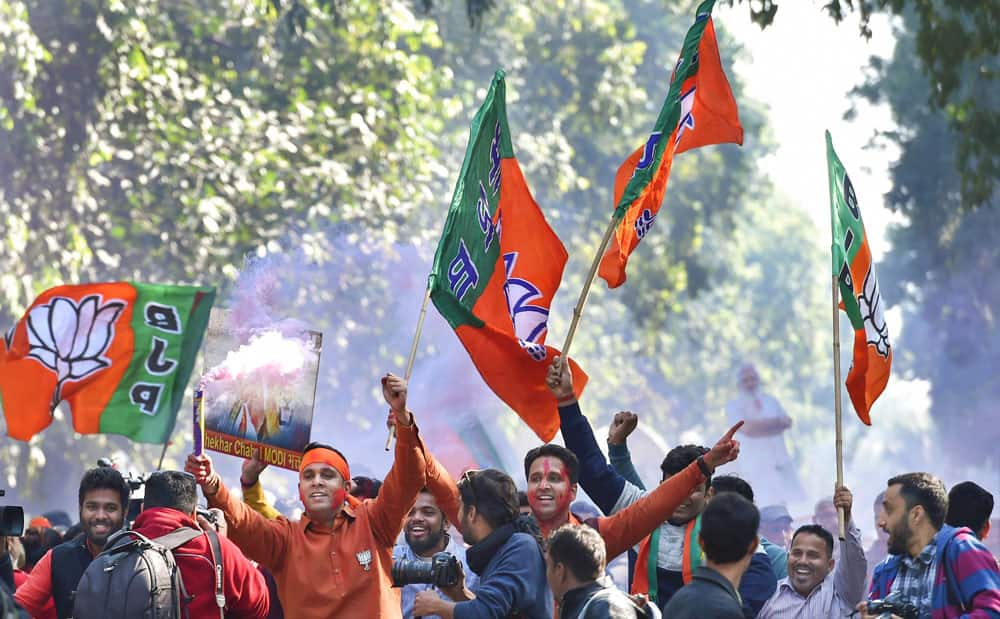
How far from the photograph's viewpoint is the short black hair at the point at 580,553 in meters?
4.88

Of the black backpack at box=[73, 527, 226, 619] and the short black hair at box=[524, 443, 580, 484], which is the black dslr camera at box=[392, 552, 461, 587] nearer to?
the black backpack at box=[73, 527, 226, 619]

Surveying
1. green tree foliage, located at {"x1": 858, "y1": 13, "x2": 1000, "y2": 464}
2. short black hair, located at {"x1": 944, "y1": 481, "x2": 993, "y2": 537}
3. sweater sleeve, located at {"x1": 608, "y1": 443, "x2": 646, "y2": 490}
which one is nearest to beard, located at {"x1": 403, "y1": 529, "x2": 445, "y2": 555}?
sweater sleeve, located at {"x1": 608, "y1": 443, "x2": 646, "y2": 490}

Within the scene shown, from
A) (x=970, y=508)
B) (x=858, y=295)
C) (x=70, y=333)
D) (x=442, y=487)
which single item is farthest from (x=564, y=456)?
(x=70, y=333)

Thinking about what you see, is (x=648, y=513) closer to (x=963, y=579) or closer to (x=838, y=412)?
(x=838, y=412)

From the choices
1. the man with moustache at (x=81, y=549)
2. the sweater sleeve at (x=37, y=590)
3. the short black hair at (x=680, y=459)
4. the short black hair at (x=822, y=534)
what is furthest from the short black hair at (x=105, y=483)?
the short black hair at (x=822, y=534)

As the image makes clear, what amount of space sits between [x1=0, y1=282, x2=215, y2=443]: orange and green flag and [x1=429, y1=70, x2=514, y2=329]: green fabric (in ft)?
9.42

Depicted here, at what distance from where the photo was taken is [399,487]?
19.8 feet

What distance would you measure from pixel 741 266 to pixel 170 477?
41635 millimetres

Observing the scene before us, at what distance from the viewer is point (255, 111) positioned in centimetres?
1975

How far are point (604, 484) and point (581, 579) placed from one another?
172 cm

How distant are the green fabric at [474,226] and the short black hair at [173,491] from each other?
1416 mm

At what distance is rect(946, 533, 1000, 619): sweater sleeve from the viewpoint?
5.44 meters

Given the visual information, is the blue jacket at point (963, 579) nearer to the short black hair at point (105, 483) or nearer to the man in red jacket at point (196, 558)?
the man in red jacket at point (196, 558)

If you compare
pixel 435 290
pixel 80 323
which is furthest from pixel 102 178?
pixel 435 290
